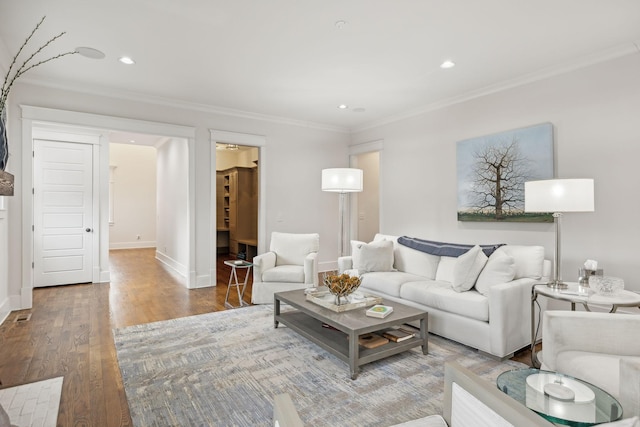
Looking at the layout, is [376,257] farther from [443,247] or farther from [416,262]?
[443,247]

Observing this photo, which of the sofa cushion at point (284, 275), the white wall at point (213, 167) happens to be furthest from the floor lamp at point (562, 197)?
the white wall at point (213, 167)

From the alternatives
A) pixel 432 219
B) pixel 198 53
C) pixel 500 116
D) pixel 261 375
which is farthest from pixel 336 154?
pixel 261 375

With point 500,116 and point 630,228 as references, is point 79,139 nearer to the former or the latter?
point 500,116

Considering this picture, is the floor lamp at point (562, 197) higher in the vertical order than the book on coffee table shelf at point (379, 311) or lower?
higher

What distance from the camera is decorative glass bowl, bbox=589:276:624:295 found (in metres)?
2.48

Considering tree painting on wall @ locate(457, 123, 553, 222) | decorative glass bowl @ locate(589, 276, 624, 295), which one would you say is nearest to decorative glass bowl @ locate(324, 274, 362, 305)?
decorative glass bowl @ locate(589, 276, 624, 295)

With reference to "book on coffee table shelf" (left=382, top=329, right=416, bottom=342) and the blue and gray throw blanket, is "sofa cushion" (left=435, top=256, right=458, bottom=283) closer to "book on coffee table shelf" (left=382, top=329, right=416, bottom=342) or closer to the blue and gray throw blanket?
the blue and gray throw blanket

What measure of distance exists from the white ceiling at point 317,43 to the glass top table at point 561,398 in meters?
2.55

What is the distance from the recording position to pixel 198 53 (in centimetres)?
354

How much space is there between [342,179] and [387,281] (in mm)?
1345

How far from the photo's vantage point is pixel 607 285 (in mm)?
2498

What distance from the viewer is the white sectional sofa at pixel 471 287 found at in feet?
9.22

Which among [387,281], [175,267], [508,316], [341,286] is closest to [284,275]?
[387,281]

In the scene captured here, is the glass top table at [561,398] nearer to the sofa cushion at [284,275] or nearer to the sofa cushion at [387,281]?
the sofa cushion at [387,281]
